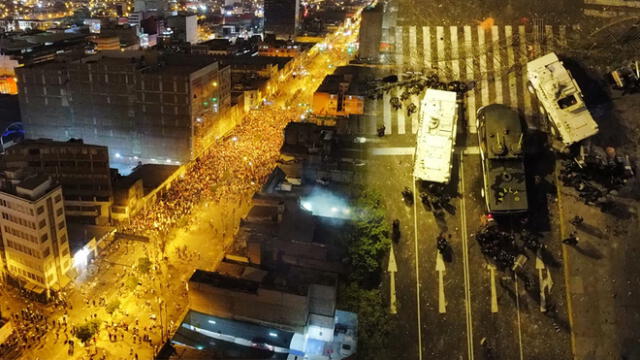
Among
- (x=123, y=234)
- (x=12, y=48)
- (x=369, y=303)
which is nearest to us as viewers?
(x=369, y=303)

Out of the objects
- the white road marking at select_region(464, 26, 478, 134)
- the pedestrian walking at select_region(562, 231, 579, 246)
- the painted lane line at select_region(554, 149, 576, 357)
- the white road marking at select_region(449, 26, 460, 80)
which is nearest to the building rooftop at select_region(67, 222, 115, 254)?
the white road marking at select_region(464, 26, 478, 134)

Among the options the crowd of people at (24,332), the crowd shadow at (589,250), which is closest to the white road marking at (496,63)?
the crowd shadow at (589,250)

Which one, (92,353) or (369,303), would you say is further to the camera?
(92,353)

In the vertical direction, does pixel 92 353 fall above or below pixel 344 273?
below

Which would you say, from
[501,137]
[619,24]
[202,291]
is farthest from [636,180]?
[202,291]

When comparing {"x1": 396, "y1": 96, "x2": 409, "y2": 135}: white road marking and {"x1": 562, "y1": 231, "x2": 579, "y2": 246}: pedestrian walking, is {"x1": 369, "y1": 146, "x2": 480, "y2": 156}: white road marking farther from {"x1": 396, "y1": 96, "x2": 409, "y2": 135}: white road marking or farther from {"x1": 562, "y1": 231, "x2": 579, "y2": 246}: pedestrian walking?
{"x1": 562, "y1": 231, "x2": 579, "y2": 246}: pedestrian walking

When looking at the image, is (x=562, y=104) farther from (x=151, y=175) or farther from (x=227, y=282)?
(x=151, y=175)

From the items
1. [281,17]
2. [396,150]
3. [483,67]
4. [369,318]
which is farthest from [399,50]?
[281,17]

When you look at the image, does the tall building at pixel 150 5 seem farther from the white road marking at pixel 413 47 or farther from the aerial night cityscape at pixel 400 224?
the white road marking at pixel 413 47

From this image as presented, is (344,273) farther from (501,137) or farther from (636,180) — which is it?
(636,180)
